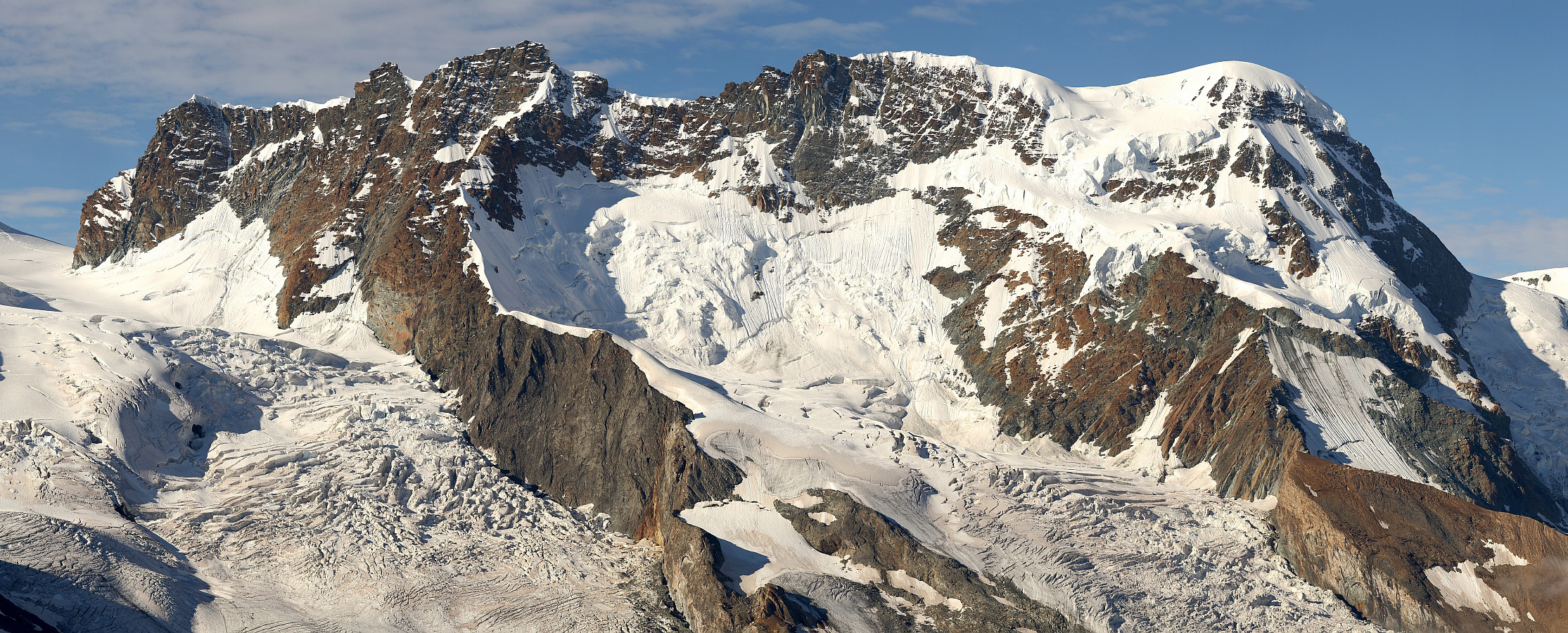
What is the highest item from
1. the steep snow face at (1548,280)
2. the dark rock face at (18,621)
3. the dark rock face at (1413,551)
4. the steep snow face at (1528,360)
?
the steep snow face at (1548,280)

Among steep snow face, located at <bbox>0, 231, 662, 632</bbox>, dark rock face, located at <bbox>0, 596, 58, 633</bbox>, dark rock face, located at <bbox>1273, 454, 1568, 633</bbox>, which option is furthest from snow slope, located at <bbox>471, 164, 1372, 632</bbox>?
dark rock face, located at <bbox>0, 596, 58, 633</bbox>

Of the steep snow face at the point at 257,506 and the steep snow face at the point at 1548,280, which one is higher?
the steep snow face at the point at 1548,280

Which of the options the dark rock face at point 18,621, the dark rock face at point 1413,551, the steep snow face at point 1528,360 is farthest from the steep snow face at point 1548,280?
the dark rock face at point 18,621

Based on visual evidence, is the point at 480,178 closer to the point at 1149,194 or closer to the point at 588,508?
the point at 588,508

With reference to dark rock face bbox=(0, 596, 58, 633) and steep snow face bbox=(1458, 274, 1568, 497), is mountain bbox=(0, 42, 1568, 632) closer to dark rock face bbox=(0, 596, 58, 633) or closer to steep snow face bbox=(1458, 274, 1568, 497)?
steep snow face bbox=(1458, 274, 1568, 497)

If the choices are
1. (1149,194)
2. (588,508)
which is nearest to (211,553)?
(588,508)

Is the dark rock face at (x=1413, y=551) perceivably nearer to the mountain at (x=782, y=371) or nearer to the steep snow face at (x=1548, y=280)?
the mountain at (x=782, y=371)
